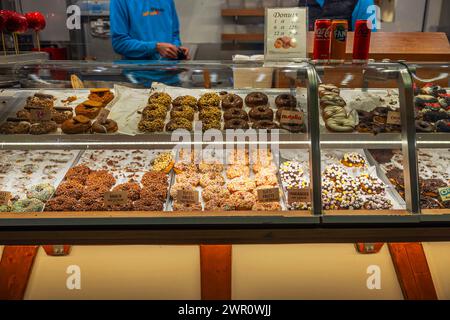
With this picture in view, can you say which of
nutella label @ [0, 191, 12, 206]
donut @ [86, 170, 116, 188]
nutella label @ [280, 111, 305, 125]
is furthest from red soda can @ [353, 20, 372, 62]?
nutella label @ [0, 191, 12, 206]

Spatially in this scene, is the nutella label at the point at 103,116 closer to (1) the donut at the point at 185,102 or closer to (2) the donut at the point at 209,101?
(1) the donut at the point at 185,102

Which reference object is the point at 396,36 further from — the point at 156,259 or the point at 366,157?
the point at 156,259

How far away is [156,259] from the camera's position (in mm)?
2551

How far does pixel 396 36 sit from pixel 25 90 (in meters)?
3.51

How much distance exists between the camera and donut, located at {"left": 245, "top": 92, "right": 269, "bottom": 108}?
3.13 meters

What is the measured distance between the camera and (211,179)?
9.46 feet

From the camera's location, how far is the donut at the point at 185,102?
3.16 meters

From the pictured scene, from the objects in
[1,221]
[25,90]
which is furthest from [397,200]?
[25,90]

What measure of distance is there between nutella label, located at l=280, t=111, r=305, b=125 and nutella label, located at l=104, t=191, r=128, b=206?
106 cm

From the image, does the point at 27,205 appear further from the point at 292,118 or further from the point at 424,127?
the point at 424,127

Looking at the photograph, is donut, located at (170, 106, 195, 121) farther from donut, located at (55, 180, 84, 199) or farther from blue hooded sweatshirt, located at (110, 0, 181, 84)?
blue hooded sweatshirt, located at (110, 0, 181, 84)

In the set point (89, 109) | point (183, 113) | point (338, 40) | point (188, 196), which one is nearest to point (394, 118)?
point (338, 40)

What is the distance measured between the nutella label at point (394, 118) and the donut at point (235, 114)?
36.2 inches

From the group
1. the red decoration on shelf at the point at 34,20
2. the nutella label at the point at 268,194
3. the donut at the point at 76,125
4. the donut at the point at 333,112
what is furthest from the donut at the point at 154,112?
the red decoration on shelf at the point at 34,20
